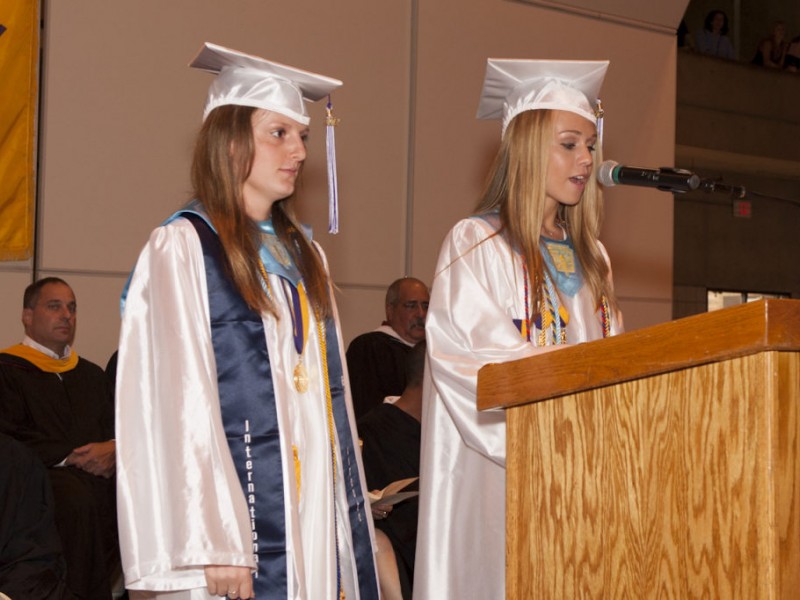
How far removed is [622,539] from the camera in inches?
65.4

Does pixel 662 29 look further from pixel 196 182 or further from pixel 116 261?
pixel 196 182

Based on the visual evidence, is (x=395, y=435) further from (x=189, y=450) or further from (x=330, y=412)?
(x=189, y=450)

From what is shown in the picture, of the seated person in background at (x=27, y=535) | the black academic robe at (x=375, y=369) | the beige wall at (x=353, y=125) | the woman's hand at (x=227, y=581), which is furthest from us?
the black academic robe at (x=375, y=369)

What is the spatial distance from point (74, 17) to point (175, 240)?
3.77m

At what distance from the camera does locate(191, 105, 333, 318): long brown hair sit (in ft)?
8.81

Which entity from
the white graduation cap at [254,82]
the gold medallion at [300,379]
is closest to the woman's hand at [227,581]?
the gold medallion at [300,379]

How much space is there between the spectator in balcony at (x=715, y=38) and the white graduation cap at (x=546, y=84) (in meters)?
10.9

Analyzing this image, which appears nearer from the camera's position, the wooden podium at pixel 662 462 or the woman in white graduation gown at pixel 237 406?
the wooden podium at pixel 662 462

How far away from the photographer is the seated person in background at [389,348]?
6387mm

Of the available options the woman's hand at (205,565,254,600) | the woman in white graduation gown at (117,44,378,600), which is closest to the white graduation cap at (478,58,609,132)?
the woman in white graduation gown at (117,44,378,600)

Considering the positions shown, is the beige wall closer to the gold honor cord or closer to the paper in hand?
the paper in hand

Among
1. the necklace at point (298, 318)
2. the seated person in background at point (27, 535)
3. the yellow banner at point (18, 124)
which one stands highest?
the yellow banner at point (18, 124)

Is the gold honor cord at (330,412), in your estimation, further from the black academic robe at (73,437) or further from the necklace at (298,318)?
the black academic robe at (73,437)

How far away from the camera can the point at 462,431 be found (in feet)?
8.62
